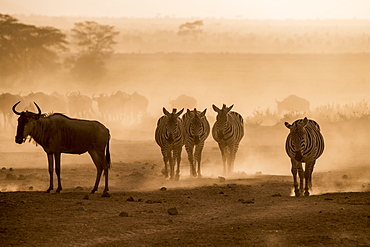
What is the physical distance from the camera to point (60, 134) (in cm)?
1514

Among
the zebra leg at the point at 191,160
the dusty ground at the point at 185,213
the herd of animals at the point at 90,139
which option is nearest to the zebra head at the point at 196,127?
the zebra leg at the point at 191,160

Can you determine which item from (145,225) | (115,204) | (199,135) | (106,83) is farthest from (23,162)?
(106,83)

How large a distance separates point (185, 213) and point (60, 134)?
12.6 ft

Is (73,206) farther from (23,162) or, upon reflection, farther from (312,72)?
(312,72)

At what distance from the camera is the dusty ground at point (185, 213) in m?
10.4

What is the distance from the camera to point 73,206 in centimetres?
1279

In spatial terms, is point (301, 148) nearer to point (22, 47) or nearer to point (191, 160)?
point (191, 160)

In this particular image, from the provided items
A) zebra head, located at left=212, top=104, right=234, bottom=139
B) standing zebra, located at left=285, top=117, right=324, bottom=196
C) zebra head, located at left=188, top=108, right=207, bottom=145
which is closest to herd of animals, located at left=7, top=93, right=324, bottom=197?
standing zebra, located at left=285, top=117, right=324, bottom=196

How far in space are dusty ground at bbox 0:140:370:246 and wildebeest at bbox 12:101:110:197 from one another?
0.89 m

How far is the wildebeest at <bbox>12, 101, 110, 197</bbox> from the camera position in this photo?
1504cm

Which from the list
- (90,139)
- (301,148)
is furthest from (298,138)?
(90,139)

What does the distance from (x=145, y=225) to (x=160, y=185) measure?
532cm

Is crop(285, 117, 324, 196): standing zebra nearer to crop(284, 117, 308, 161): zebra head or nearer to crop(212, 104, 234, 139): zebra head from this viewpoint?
crop(284, 117, 308, 161): zebra head

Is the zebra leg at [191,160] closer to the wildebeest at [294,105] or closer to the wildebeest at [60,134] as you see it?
the wildebeest at [60,134]
